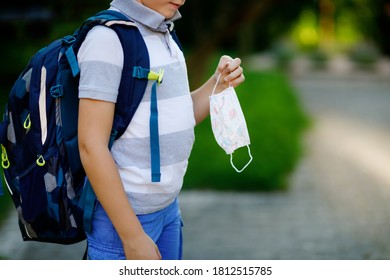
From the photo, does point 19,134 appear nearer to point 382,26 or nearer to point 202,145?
point 202,145

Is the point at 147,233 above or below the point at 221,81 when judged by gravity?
below

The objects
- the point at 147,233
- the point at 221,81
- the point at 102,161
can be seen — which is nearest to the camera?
the point at 102,161

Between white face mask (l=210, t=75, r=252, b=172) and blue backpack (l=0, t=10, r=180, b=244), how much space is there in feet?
0.87

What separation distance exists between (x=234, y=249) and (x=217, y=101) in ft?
9.99

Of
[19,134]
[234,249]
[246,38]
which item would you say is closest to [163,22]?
[19,134]

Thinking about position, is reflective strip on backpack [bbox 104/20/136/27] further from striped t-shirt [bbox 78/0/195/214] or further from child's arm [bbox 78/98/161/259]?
child's arm [bbox 78/98/161/259]

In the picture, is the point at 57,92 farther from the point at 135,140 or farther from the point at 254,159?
the point at 254,159

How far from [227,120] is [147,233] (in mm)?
404

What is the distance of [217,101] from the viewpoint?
2.11 m

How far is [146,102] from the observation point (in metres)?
1.89

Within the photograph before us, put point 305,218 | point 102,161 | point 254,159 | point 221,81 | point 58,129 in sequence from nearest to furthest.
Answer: point 102,161 → point 58,129 → point 221,81 → point 305,218 → point 254,159
